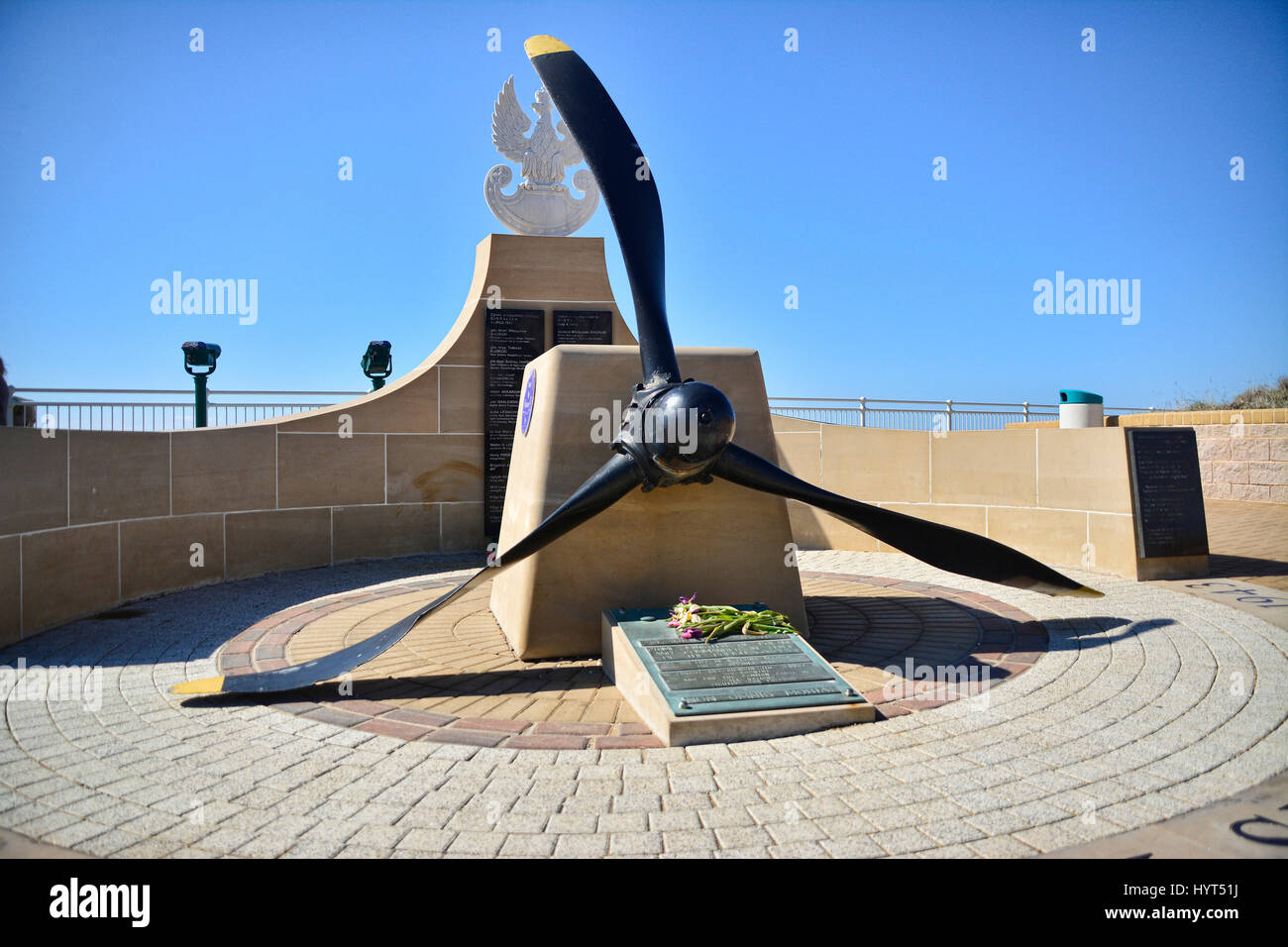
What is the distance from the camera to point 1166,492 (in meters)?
8.34

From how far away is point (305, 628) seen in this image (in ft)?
20.7

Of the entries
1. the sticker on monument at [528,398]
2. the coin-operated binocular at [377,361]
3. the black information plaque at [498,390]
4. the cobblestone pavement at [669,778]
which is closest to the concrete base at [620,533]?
the sticker on monument at [528,398]

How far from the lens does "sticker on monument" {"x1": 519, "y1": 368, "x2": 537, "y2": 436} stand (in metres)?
6.27

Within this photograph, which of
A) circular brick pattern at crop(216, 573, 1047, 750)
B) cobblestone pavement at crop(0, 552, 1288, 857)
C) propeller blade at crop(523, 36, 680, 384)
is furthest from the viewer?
propeller blade at crop(523, 36, 680, 384)

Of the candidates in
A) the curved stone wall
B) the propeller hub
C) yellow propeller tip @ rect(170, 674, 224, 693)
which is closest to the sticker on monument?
the propeller hub

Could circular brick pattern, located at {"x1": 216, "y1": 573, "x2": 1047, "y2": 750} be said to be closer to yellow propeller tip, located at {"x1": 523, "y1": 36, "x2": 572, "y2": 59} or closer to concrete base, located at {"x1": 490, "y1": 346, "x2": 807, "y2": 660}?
concrete base, located at {"x1": 490, "y1": 346, "x2": 807, "y2": 660}

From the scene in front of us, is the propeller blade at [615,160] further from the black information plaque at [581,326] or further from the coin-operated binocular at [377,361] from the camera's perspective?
the coin-operated binocular at [377,361]

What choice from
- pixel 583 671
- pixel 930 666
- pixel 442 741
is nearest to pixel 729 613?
pixel 583 671

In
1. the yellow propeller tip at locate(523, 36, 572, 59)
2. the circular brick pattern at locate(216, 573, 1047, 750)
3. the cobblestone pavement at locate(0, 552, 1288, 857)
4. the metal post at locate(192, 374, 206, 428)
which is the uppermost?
the yellow propeller tip at locate(523, 36, 572, 59)

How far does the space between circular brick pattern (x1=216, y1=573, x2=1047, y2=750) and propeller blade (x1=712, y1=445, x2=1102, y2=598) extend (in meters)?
0.58

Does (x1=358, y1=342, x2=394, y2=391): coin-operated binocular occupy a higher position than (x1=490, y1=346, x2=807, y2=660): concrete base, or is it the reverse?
(x1=358, y1=342, x2=394, y2=391): coin-operated binocular

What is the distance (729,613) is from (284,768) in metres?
2.70

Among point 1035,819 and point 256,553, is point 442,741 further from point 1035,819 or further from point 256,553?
point 256,553

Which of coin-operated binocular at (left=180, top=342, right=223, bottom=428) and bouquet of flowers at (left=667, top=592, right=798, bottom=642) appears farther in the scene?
coin-operated binocular at (left=180, top=342, right=223, bottom=428)
